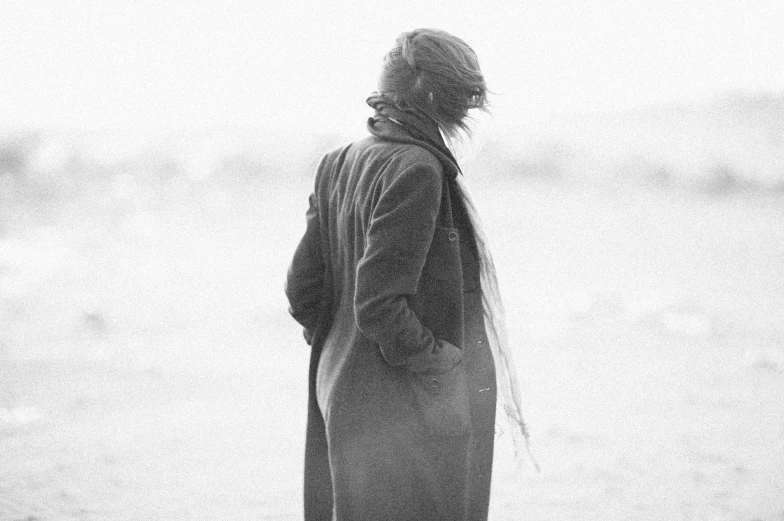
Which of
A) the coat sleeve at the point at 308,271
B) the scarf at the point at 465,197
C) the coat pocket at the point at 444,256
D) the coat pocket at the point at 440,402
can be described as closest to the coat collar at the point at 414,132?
the scarf at the point at 465,197

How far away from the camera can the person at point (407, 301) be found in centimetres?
169

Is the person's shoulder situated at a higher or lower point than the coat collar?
lower

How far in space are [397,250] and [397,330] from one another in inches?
7.1

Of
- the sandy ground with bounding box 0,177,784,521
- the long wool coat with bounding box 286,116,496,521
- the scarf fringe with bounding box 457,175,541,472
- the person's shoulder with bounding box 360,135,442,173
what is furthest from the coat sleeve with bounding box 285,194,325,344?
the sandy ground with bounding box 0,177,784,521

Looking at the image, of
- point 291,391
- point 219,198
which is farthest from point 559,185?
point 291,391

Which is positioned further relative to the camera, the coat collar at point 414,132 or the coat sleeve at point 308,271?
the coat sleeve at point 308,271

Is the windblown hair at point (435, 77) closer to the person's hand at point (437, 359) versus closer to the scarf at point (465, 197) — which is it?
the scarf at point (465, 197)

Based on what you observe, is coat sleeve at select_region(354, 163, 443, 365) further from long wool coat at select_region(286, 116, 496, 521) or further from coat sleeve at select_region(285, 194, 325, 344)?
coat sleeve at select_region(285, 194, 325, 344)

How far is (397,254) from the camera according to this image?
65.7 inches

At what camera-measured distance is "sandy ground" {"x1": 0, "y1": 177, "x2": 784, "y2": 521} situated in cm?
318

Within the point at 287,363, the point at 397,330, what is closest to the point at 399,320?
the point at 397,330

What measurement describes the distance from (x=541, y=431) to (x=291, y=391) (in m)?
1.46

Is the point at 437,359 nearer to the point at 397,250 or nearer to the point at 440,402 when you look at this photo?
the point at 440,402

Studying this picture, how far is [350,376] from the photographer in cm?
186
